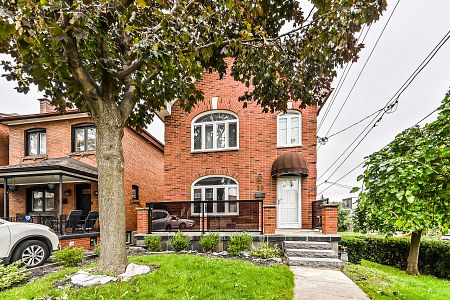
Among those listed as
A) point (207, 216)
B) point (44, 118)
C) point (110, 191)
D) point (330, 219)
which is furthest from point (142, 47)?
point (44, 118)

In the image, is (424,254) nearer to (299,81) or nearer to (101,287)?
(299,81)

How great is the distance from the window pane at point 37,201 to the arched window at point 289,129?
40.3ft

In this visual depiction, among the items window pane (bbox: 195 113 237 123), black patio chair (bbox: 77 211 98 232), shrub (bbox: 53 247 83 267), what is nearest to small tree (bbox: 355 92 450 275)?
shrub (bbox: 53 247 83 267)

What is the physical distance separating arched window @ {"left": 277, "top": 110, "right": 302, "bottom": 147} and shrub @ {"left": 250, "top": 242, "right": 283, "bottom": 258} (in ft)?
15.8

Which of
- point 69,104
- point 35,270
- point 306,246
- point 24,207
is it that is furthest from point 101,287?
point 24,207

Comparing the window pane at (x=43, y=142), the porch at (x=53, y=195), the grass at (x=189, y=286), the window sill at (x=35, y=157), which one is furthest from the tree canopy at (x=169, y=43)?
the window pane at (x=43, y=142)

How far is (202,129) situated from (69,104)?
5838mm

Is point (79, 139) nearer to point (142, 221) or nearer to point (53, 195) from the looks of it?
point (53, 195)

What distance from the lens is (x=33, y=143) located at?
14.1 meters

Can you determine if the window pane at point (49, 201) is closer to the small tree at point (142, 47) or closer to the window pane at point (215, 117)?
the window pane at point (215, 117)

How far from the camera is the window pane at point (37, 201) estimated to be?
13727 mm

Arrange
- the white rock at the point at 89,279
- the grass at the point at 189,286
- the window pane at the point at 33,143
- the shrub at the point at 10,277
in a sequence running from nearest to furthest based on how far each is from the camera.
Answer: the grass at the point at 189,286, the white rock at the point at 89,279, the shrub at the point at 10,277, the window pane at the point at 33,143

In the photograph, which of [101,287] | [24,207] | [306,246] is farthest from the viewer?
[24,207]

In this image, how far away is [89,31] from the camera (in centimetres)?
469
